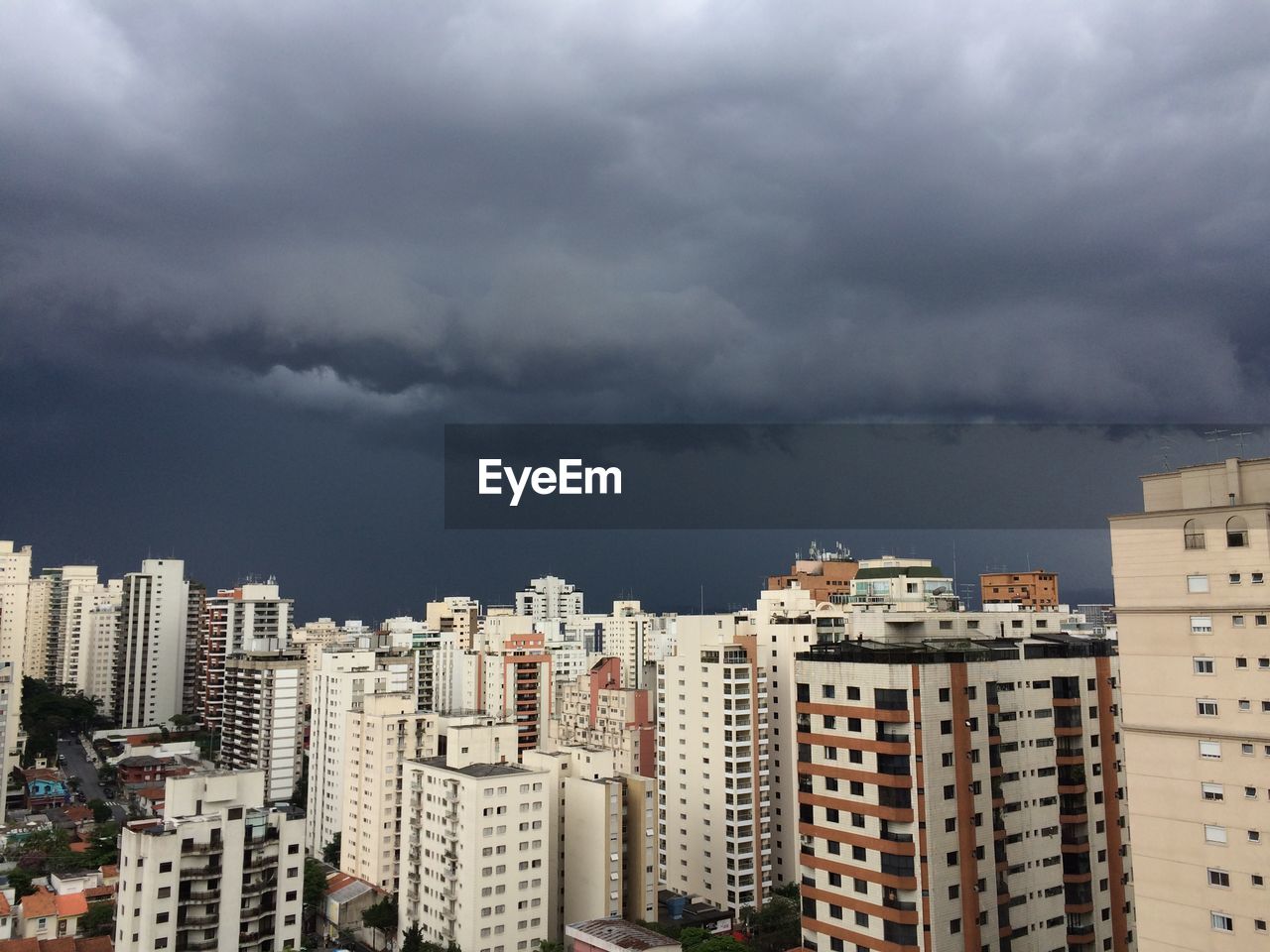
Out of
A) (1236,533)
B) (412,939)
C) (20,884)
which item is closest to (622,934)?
(412,939)

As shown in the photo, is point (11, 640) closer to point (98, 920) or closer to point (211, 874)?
point (98, 920)

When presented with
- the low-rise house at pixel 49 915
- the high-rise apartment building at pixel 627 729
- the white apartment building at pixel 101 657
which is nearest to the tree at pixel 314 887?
the low-rise house at pixel 49 915

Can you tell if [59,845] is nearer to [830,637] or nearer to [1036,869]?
[830,637]

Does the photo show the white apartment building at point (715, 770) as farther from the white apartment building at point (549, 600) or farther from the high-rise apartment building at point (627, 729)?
the white apartment building at point (549, 600)

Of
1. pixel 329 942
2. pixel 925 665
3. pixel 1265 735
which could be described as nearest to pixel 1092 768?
pixel 925 665

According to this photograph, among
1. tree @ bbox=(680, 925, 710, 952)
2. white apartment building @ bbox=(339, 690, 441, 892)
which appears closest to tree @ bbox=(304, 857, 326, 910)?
white apartment building @ bbox=(339, 690, 441, 892)
